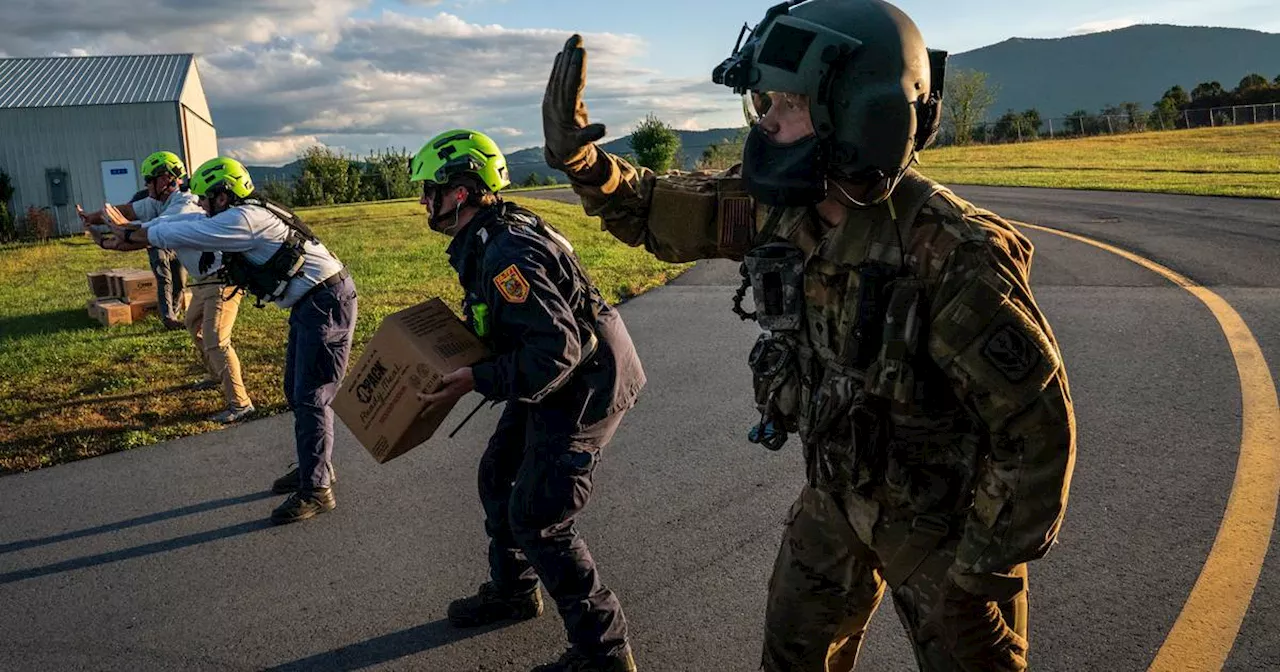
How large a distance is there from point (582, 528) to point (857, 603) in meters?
2.58

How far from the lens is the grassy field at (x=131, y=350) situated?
745cm

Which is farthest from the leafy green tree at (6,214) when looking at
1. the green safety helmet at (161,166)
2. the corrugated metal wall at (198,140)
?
the green safety helmet at (161,166)

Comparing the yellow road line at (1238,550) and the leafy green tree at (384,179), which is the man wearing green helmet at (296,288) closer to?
the yellow road line at (1238,550)

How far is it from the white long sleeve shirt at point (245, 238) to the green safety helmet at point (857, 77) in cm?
415

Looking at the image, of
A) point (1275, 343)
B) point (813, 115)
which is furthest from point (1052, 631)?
point (1275, 343)

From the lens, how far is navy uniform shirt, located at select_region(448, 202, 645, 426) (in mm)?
3381

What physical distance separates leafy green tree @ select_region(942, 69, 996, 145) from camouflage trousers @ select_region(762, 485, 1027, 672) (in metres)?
60.0

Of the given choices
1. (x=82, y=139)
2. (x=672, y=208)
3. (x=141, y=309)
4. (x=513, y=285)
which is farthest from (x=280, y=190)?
(x=672, y=208)

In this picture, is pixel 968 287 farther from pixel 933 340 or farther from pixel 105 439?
pixel 105 439

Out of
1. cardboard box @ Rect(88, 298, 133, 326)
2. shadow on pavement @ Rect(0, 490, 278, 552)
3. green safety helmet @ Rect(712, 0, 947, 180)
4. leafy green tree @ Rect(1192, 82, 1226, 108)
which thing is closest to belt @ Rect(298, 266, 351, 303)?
shadow on pavement @ Rect(0, 490, 278, 552)

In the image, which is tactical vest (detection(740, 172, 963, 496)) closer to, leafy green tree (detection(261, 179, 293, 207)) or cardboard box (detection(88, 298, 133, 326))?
cardboard box (detection(88, 298, 133, 326))

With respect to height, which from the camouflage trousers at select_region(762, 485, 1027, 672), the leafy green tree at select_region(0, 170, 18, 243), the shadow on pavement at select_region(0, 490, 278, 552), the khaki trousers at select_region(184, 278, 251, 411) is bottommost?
the shadow on pavement at select_region(0, 490, 278, 552)

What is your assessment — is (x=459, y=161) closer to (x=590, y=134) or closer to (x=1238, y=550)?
(x=590, y=134)

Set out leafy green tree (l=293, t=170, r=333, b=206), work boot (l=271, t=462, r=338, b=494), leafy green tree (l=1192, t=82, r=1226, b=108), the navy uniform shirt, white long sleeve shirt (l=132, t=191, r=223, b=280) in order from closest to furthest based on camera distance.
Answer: the navy uniform shirt, work boot (l=271, t=462, r=338, b=494), white long sleeve shirt (l=132, t=191, r=223, b=280), leafy green tree (l=293, t=170, r=333, b=206), leafy green tree (l=1192, t=82, r=1226, b=108)
